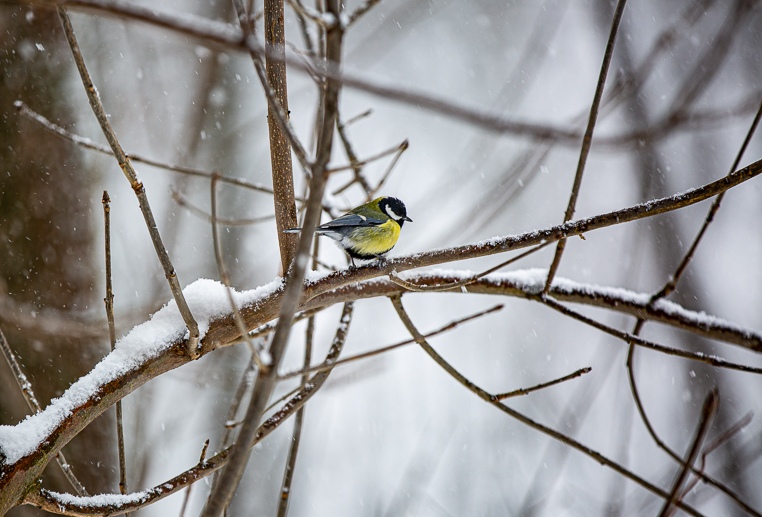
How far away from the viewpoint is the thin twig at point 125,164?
1.14 m

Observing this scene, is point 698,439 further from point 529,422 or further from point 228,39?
point 529,422

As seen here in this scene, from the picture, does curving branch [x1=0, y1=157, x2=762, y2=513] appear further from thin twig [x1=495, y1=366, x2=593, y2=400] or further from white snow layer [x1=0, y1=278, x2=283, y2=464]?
thin twig [x1=495, y1=366, x2=593, y2=400]

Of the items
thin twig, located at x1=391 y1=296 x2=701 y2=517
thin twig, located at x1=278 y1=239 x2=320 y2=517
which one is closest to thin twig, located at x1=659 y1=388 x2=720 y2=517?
thin twig, located at x1=391 y1=296 x2=701 y2=517

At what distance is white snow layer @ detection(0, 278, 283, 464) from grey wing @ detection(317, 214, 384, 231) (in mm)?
1157

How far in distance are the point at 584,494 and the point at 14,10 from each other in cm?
502

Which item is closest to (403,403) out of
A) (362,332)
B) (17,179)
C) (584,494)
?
(362,332)

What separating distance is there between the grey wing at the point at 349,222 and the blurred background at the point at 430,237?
270 millimetres

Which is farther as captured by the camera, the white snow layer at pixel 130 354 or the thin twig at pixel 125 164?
the white snow layer at pixel 130 354

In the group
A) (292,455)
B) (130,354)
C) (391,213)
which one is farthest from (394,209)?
(130,354)

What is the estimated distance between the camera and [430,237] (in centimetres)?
620

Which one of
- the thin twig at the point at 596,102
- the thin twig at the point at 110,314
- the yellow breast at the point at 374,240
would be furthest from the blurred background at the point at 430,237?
the thin twig at the point at 110,314

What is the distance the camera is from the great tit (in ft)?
9.35

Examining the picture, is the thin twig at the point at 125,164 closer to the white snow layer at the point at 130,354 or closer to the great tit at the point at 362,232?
the white snow layer at the point at 130,354

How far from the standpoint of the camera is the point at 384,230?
3.00 metres
